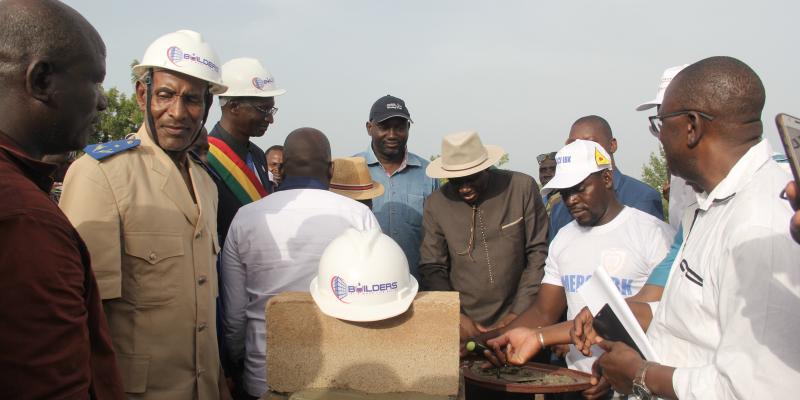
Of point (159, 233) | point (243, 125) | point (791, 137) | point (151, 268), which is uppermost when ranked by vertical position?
point (243, 125)

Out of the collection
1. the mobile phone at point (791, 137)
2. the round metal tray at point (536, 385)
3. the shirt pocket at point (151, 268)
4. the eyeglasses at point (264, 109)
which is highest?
the eyeglasses at point (264, 109)

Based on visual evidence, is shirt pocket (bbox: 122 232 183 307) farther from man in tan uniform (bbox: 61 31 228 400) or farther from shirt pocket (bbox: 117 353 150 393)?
shirt pocket (bbox: 117 353 150 393)

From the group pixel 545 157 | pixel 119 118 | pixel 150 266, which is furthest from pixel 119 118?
pixel 150 266

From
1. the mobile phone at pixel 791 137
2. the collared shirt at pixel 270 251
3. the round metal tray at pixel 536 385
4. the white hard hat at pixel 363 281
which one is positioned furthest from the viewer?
the round metal tray at pixel 536 385

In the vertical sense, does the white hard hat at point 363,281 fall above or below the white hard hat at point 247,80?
below

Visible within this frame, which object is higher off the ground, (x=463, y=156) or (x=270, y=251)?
(x=463, y=156)

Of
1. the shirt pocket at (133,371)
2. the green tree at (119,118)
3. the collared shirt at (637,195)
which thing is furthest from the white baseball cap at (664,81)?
the green tree at (119,118)

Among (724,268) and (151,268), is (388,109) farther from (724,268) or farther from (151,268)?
(724,268)

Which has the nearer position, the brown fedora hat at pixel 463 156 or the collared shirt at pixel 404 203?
the brown fedora hat at pixel 463 156

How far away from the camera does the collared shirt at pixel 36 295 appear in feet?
4.01

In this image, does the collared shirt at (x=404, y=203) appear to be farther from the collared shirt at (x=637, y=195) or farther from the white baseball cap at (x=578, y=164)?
the white baseball cap at (x=578, y=164)

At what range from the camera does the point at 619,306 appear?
7.05 feet

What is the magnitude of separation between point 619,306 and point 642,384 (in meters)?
0.27

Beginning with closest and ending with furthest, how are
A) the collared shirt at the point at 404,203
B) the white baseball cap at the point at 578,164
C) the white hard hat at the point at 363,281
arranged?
the white hard hat at the point at 363,281
the white baseball cap at the point at 578,164
the collared shirt at the point at 404,203
